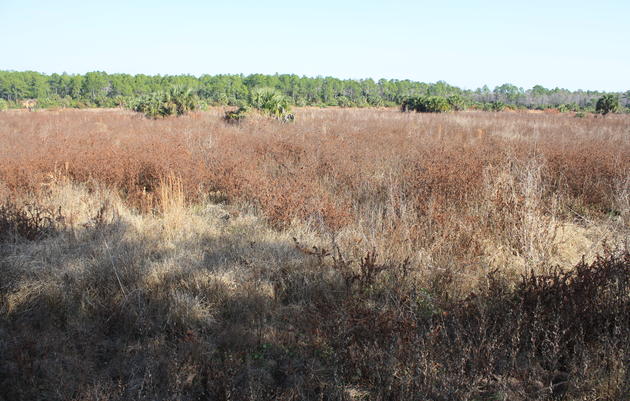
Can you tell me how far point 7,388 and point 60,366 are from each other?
31cm

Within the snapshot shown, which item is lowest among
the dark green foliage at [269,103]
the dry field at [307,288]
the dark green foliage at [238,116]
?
the dry field at [307,288]

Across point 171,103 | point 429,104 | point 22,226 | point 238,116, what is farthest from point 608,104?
point 22,226

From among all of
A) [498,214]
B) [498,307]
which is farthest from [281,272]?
[498,214]

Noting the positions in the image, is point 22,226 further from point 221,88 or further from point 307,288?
point 221,88

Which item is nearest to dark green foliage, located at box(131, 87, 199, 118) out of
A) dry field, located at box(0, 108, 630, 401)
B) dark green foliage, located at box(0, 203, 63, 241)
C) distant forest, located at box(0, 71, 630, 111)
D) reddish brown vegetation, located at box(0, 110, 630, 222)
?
reddish brown vegetation, located at box(0, 110, 630, 222)

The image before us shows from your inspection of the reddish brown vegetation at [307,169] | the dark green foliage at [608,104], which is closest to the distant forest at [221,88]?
the dark green foliage at [608,104]

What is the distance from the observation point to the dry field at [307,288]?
2.44 metres

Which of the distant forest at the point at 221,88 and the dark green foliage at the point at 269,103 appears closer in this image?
the dark green foliage at the point at 269,103

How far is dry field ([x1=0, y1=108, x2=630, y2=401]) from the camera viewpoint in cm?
244

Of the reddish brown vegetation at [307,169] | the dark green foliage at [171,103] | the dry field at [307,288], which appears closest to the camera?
the dry field at [307,288]

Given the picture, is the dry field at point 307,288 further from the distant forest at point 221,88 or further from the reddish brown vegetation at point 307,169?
the distant forest at point 221,88

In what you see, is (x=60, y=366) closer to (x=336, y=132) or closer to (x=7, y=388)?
(x=7, y=388)

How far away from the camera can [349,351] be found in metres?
2.62

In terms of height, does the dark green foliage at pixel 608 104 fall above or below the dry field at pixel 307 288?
above
